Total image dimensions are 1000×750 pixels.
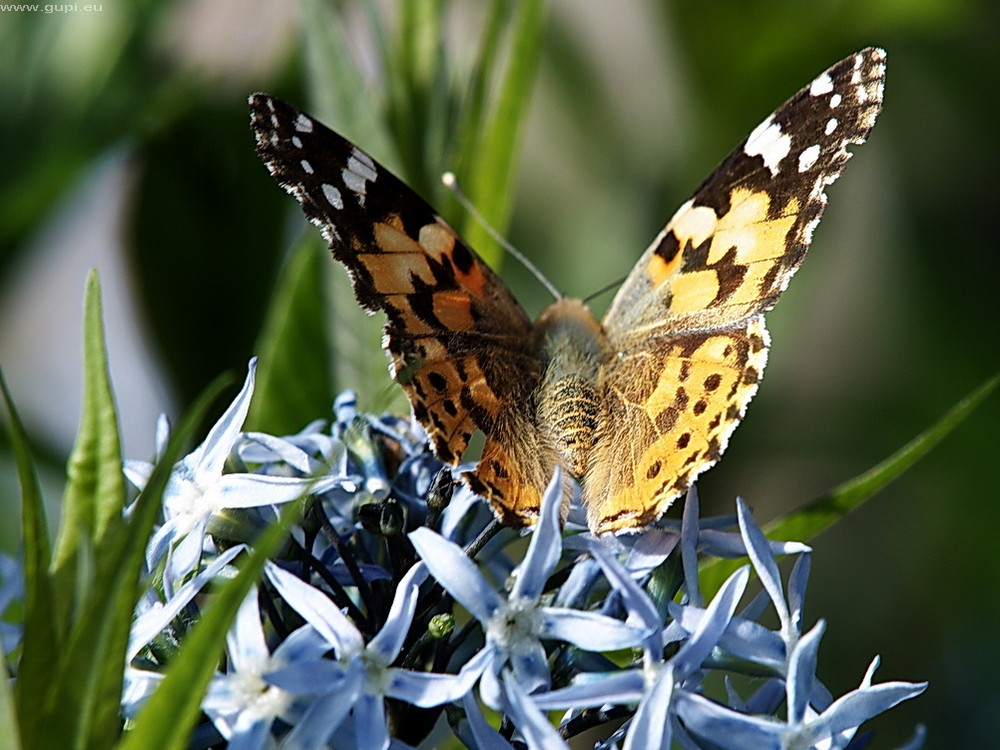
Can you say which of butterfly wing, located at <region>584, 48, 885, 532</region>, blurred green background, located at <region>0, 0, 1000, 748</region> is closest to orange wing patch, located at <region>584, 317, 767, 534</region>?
butterfly wing, located at <region>584, 48, 885, 532</region>

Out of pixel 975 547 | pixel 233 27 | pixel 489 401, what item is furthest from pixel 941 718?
pixel 233 27

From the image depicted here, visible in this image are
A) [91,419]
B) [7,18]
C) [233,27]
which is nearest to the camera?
[91,419]

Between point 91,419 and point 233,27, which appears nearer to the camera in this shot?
point 91,419

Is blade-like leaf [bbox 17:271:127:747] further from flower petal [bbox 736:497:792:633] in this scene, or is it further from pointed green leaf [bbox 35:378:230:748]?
flower petal [bbox 736:497:792:633]

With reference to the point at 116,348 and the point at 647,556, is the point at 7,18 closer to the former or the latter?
the point at 116,348

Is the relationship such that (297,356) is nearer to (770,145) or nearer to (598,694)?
(770,145)

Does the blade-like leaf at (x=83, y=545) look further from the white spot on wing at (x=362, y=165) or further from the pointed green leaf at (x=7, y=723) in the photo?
the white spot on wing at (x=362, y=165)

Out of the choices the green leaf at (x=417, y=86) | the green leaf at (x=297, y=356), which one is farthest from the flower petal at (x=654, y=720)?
the green leaf at (x=417, y=86)
